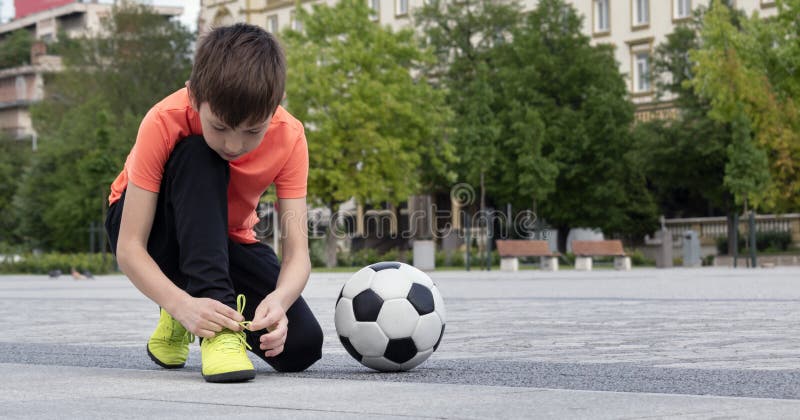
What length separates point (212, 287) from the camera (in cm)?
574

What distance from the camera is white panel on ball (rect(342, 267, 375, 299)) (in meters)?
6.64

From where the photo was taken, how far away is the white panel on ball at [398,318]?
6.38 m

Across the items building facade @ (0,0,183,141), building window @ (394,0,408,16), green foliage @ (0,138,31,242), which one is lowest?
green foliage @ (0,138,31,242)

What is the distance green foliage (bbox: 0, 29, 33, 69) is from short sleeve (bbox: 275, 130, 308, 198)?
120 meters

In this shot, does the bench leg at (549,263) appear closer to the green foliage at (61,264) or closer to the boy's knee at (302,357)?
the green foliage at (61,264)

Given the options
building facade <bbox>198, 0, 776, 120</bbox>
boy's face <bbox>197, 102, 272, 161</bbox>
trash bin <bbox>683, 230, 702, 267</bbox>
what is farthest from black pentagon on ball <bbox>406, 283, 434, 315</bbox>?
building facade <bbox>198, 0, 776, 120</bbox>

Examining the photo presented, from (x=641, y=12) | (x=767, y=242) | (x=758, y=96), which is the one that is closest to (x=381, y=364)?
(x=758, y=96)

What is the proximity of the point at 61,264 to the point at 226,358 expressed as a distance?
3958 centimetres

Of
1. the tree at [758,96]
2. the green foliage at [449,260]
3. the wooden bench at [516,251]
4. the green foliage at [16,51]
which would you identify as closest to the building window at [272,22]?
the green foliage at [449,260]

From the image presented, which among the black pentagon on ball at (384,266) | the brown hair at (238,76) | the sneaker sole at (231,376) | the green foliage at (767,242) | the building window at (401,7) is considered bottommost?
the green foliage at (767,242)

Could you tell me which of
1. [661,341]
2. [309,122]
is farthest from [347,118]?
[661,341]

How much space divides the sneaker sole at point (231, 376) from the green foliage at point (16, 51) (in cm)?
12055

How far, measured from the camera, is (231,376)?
5.51 m

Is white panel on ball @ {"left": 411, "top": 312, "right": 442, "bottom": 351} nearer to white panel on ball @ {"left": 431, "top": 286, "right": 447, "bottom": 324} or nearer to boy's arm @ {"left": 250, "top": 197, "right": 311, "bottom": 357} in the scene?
white panel on ball @ {"left": 431, "top": 286, "right": 447, "bottom": 324}
